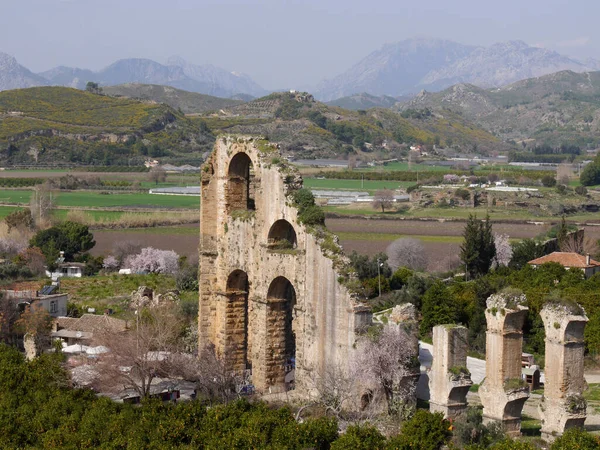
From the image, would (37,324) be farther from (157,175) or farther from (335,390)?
(157,175)

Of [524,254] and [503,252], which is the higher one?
[524,254]

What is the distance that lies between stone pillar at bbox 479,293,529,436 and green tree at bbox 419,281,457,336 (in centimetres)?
1467

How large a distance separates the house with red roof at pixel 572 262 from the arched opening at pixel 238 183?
2041cm

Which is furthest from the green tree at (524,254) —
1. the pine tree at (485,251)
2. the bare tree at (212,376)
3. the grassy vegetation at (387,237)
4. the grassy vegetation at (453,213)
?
the grassy vegetation at (453,213)

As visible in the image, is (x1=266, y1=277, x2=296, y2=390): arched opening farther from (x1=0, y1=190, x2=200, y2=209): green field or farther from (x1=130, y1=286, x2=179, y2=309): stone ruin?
(x1=0, y1=190, x2=200, y2=209): green field

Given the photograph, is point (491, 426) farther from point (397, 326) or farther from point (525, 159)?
point (525, 159)

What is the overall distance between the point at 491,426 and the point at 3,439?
8948mm

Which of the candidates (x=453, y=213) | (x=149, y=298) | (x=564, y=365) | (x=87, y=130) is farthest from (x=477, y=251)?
(x=87, y=130)

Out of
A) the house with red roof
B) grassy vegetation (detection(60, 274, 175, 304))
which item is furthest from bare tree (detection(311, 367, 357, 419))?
the house with red roof

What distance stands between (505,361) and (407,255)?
3424 cm

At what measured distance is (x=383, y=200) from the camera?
86.8 meters

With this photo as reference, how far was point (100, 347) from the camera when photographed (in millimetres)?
28438

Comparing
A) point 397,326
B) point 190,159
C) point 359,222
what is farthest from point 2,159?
point 397,326

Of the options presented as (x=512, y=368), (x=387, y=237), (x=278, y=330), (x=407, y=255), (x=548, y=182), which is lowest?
(x=387, y=237)
